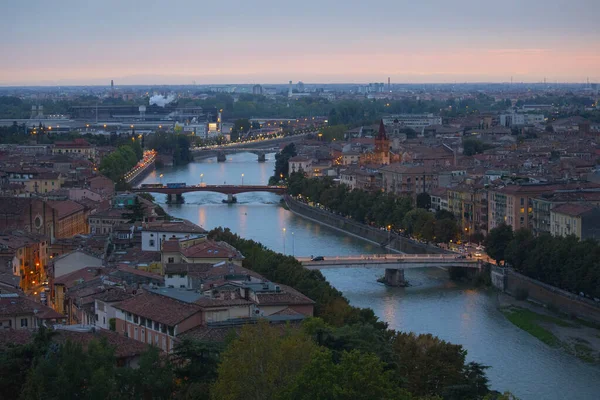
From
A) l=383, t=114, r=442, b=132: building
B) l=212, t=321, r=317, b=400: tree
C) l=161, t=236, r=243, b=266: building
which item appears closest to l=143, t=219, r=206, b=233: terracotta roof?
l=161, t=236, r=243, b=266: building

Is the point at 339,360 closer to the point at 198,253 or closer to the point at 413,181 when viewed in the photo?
the point at 198,253

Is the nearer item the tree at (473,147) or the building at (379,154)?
the building at (379,154)

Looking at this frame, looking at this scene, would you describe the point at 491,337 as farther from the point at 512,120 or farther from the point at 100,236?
the point at 512,120

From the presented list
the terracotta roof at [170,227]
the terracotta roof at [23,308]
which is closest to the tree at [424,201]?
the terracotta roof at [170,227]

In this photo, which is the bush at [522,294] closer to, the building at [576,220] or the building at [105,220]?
the building at [576,220]

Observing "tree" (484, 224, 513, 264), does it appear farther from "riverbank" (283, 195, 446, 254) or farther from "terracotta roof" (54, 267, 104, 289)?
"terracotta roof" (54, 267, 104, 289)

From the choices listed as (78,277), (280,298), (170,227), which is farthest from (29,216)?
(280,298)

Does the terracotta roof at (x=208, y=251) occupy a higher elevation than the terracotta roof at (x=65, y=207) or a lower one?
higher
